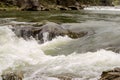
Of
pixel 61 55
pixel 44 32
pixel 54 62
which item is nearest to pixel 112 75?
pixel 54 62

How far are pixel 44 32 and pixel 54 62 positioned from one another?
7.59 meters

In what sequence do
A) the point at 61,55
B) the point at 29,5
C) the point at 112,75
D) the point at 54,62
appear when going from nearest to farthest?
1. the point at 112,75
2. the point at 54,62
3. the point at 61,55
4. the point at 29,5

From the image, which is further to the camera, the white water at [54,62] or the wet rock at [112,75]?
the white water at [54,62]

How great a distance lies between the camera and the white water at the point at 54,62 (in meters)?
13.7

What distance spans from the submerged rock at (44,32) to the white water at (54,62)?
2434 mm

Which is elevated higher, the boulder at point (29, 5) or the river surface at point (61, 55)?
the river surface at point (61, 55)

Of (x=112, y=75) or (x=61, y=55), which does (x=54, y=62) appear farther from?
(x=112, y=75)

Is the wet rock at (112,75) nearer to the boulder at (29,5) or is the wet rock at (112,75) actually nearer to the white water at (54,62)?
the white water at (54,62)

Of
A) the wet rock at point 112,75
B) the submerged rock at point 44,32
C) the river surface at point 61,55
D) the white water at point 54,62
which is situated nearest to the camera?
the wet rock at point 112,75

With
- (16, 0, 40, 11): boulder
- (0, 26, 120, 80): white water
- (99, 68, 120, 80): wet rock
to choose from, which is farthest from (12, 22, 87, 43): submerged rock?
(16, 0, 40, 11): boulder

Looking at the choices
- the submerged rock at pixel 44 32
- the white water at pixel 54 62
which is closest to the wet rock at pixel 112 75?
the white water at pixel 54 62

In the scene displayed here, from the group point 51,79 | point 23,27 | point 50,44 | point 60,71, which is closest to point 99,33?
point 50,44

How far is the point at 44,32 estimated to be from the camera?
2339cm

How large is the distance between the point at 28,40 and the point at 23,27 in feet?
6.42
